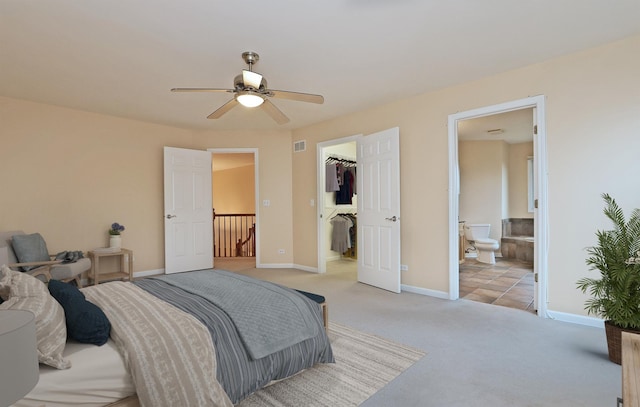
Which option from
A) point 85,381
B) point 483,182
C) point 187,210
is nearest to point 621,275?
point 85,381

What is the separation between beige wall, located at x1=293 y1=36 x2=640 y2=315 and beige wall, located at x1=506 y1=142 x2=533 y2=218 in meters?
4.11

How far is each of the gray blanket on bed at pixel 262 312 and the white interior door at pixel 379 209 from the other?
2.15 m

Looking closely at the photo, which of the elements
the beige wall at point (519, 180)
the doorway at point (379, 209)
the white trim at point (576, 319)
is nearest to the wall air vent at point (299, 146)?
the doorway at point (379, 209)

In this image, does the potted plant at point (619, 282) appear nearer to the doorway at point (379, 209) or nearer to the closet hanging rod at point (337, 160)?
the doorway at point (379, 209)

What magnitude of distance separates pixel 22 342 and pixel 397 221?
3.71 meters

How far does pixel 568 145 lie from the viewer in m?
3.01

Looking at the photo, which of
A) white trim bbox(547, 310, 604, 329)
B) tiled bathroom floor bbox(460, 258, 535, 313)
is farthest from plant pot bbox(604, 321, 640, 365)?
tiled bathroom floor bbox(460, 258, 535, 313)

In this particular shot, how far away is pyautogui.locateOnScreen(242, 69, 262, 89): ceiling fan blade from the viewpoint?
246cm

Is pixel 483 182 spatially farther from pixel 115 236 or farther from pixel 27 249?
pixel 27 249

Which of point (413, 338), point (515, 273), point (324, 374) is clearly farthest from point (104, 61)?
point (515, 273)

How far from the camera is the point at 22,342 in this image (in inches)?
28.3

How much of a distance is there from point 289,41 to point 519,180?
6.34 meters

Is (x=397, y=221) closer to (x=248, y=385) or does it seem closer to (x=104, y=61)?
(x=248, y=385)

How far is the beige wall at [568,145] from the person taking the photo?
276 cm
